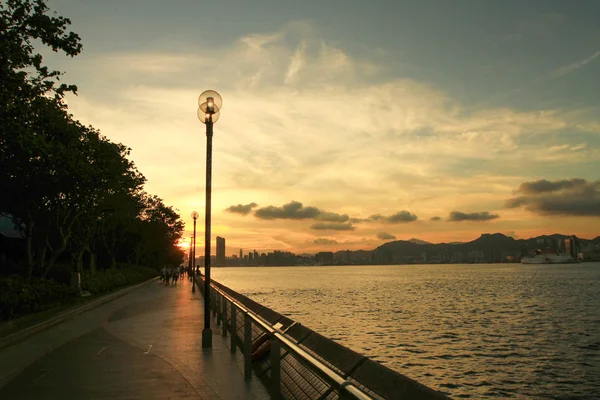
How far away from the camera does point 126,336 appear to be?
50.1 ft

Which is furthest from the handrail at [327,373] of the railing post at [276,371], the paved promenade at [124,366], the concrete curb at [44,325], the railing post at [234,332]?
the concrete curb at [44,325]

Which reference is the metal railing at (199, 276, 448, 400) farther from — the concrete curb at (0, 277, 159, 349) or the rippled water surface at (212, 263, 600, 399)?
the rippled water surface at (212, 263, 600, 399)

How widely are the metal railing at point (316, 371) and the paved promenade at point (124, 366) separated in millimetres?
709

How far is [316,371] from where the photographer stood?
4.68m

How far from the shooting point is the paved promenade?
8228mm

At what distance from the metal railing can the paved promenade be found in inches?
27.9

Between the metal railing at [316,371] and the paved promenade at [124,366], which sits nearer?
the metal railing at [316,371]

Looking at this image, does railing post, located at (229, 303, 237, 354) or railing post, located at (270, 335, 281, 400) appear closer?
railing post, located at (270, 335, 281, 400)

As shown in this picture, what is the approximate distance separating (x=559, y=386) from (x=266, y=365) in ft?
48.1

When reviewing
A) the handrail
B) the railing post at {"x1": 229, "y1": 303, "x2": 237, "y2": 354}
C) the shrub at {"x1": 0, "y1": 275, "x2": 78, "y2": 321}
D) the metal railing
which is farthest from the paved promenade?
the handrail

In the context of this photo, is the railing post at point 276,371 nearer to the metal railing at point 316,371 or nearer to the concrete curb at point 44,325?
the metal railing at point 316,371

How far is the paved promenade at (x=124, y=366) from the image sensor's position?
27.0ft

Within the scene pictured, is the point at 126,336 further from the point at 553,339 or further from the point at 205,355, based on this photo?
the point at 553,339

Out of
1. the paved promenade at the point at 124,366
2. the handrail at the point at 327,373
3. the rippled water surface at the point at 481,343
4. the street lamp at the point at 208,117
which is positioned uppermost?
the street lamp at the point at 208,117
